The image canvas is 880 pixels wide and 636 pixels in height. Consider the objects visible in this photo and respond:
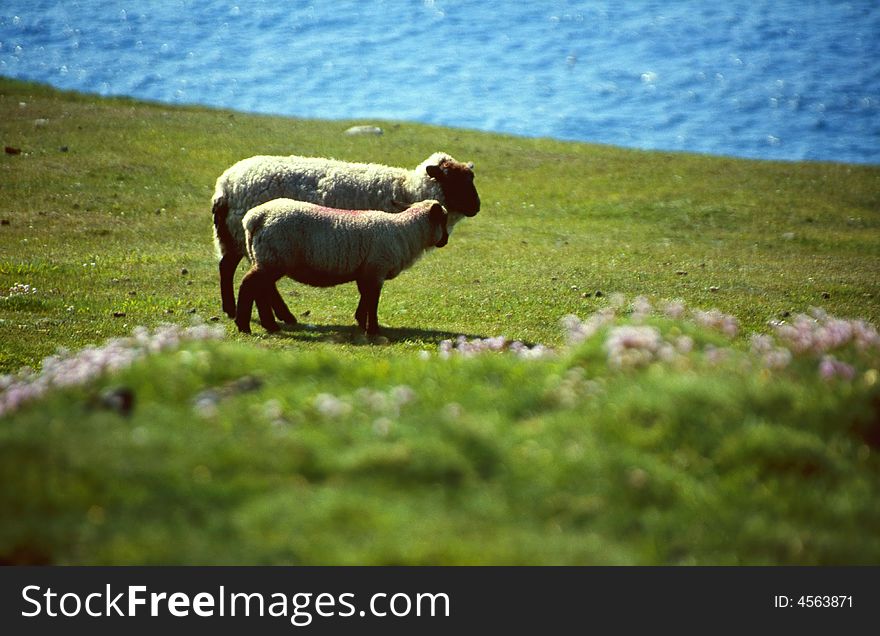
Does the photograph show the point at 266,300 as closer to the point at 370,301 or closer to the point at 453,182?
the point at 370,301

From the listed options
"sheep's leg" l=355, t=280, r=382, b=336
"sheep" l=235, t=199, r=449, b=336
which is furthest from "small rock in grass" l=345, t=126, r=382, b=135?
"sheep's leg" l=355, t=280, r=382, b=336

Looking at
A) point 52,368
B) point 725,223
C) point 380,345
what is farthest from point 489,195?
point 52,368

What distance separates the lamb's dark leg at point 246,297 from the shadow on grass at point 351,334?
44cm

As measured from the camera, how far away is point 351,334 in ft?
49.1

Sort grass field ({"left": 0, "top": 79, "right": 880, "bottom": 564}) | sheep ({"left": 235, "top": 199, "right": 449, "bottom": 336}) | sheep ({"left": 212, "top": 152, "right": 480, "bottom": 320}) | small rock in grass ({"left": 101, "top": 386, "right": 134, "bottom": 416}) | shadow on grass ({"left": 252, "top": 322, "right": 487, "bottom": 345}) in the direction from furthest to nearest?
1. sheep ({"left": 212, "top": 152, "right": 480, "bottom": 320})
2. shadow on grass ({"left": 252, "top": 322, "right": 487, "bottom": 345})
3. sheep ({"left": 235, "top": 199, "right": 449, "bottom": 336})
4. small rock in grass ({"left": 101, "top": 386, "right": 134, "bottom": 416})
5. grass field ({"left": 0, "top": 79, "right": 880, "bottom": 564})

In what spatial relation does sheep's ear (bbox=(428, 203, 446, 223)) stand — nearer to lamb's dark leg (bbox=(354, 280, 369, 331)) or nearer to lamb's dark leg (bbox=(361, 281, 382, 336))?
lamb's dark leg (bbox=(361, 281, 382, 336))

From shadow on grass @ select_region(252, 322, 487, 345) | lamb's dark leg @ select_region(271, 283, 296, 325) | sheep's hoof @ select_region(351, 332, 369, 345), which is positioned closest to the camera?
sheep's hoof @ select_region(351, 332, 369, 345)

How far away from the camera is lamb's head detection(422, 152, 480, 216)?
16609 millimetres

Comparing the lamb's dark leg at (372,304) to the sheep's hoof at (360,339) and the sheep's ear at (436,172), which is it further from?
the sheep's ear at (436,172)

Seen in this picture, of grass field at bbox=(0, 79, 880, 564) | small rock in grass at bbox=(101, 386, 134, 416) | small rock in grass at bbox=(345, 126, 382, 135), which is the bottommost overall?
small rock in grass at bbox=(345, 126, 382, 135)

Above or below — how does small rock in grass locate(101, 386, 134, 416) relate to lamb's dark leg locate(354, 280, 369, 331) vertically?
above

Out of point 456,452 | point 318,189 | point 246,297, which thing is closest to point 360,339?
point 246,297

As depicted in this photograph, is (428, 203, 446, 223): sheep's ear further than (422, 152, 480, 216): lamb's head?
No
